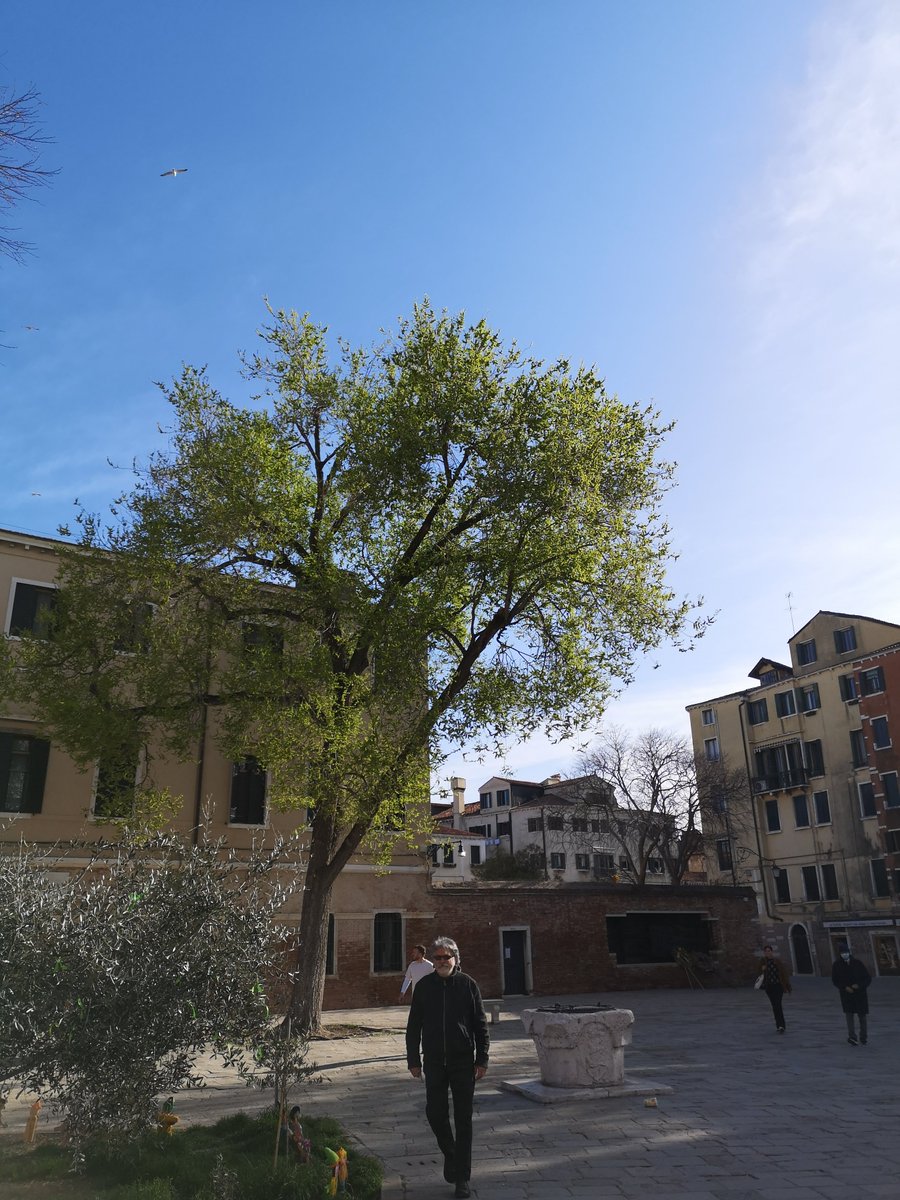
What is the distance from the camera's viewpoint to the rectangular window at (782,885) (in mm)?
44344

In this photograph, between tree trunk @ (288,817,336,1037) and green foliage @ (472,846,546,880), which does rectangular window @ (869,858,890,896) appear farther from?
tree trunk @ (288,817,336,1037)

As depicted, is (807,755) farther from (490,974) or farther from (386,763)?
(386,763)

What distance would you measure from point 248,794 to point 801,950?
31805 millimetres

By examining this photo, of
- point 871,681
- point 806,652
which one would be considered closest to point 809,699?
point 806,652

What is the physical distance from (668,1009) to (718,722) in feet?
98.4

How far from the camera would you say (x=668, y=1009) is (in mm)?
21797

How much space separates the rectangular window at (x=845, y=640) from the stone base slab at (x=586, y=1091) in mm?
37709

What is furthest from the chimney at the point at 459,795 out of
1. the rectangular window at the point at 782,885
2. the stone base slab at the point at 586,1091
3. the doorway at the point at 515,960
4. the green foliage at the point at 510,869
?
the stone base slab at the point at 586,1091

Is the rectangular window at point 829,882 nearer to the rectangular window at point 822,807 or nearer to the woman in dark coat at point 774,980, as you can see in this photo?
the rectangular window at point 822,807

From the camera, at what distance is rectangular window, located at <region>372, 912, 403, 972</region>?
23.0 m

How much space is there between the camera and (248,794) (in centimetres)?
2256

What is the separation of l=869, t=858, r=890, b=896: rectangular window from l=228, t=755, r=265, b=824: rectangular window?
97.4ft

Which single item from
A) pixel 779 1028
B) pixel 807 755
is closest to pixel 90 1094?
pixel 779 1028

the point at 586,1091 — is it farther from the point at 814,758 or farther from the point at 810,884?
the point at 814,758
